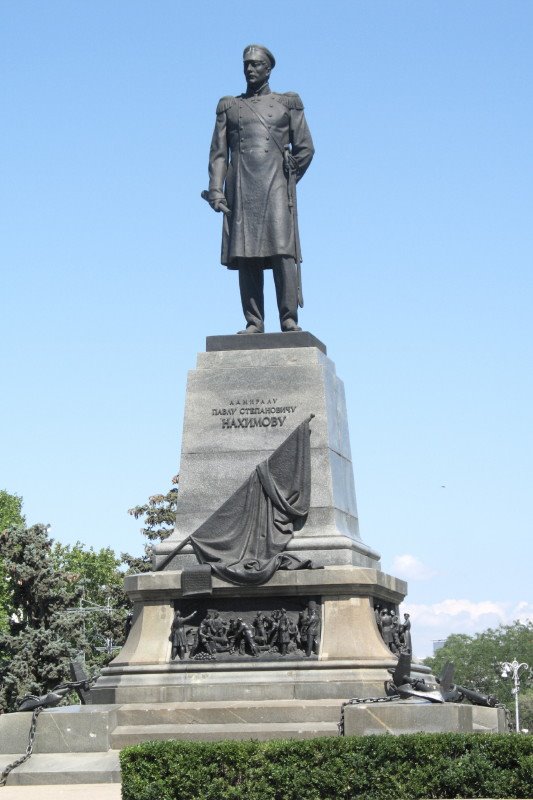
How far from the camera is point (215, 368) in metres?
20.7

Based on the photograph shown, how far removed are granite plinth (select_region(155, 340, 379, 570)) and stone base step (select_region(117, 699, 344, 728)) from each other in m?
2.19

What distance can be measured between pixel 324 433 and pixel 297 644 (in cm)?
301

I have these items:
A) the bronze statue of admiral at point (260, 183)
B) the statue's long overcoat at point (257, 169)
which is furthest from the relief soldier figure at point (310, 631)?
the statue's long overcoat at point (257, 169)

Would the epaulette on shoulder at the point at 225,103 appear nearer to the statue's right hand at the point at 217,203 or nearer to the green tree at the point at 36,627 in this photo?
the statue's right hand at the point at 217,203

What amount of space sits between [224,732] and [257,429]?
464cm

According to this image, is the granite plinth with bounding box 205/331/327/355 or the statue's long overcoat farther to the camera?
the statue's long overcoat

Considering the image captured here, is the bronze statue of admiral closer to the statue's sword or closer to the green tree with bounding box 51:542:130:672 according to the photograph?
the statue's sword

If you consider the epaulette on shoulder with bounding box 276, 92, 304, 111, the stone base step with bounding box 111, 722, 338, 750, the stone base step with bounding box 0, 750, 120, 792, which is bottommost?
the stone base step with bounding box 0, 750, 120, 792

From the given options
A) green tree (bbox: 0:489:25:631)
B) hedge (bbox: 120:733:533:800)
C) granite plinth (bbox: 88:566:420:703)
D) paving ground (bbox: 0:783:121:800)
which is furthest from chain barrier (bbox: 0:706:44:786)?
→ green tree (bbox: 0:489:25:631)

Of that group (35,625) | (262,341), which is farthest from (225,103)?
(35,625)

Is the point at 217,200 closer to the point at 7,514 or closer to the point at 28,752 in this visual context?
the point at 28,752

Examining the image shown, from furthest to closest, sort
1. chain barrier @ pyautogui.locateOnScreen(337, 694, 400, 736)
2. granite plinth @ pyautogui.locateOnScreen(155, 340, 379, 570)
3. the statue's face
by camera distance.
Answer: the statue's face, granite plinth @ pyautogui.locateOnScreen(155, 340, 379, 570), chain barrier @ pyautogui.locateOnScreen(337, 694, 400, 736)

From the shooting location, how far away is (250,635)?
736 inches

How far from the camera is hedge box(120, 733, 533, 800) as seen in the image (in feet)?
46.7
